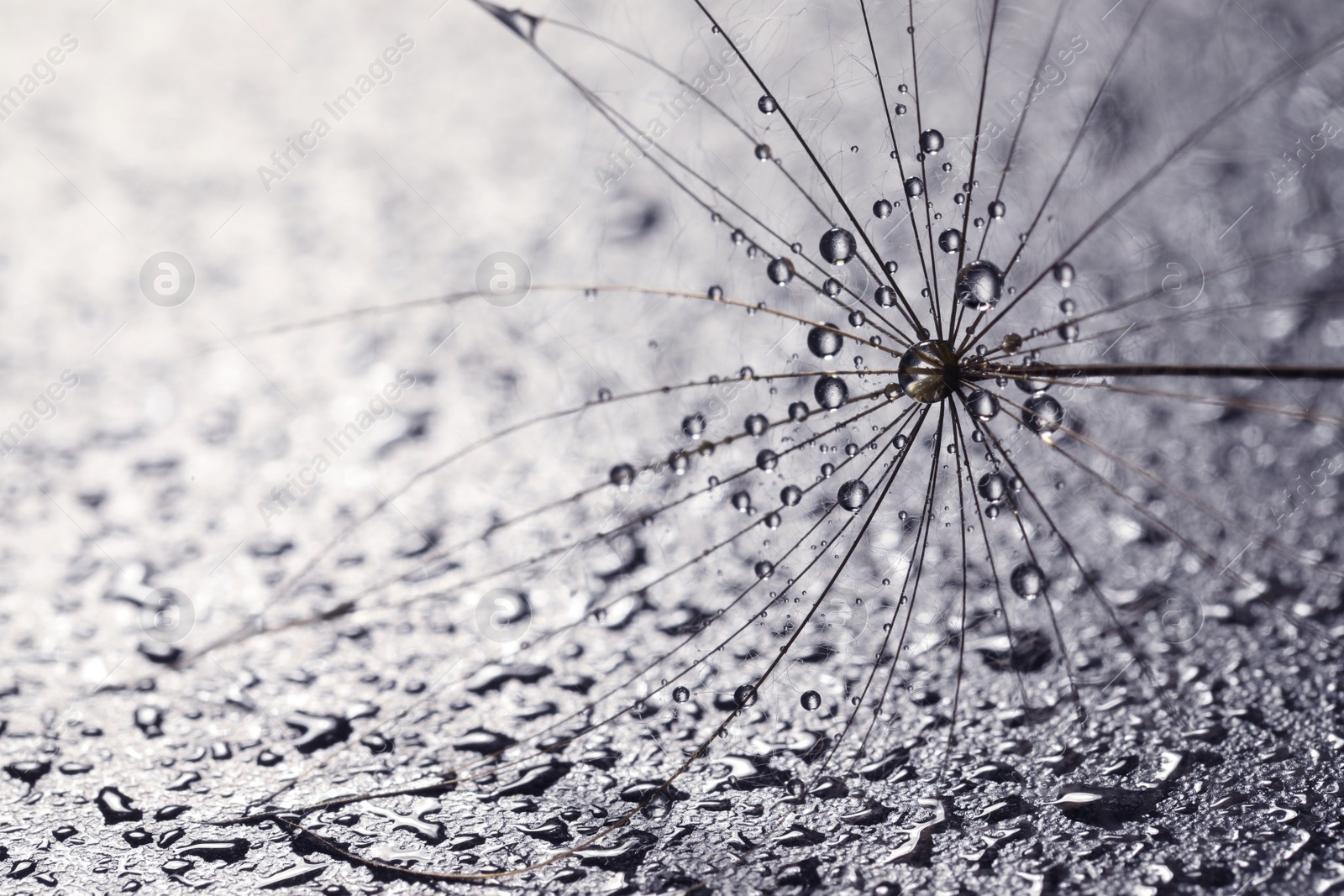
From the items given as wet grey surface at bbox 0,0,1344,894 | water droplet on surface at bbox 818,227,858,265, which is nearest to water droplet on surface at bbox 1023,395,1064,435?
wet grey surface at bbox 0,0,1344,894

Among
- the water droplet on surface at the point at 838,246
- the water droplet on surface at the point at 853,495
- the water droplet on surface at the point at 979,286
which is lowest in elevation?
the water droplet on surface at the point at 853,495

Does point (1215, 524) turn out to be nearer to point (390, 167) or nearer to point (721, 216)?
point (721, 216)

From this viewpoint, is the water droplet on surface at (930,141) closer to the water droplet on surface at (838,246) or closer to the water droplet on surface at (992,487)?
the water droplet on surface at (838,246)

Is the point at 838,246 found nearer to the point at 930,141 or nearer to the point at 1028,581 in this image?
the point at 930,141

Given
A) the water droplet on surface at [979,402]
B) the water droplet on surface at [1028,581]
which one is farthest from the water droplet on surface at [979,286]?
the water droplet on surface at [1028,581]

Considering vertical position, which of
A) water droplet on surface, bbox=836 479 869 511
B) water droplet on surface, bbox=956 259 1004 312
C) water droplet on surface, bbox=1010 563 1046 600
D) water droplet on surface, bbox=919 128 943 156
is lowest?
water droplet on surface, bbox=836 479 869 511

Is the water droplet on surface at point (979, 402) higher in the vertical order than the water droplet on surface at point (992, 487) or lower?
higher

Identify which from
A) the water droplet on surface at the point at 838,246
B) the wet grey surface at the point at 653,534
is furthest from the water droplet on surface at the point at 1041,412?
the water droplet on surface at the point at 838,246

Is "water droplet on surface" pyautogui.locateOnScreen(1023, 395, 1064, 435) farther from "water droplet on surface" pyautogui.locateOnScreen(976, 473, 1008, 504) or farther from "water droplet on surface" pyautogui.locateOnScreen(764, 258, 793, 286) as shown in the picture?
"water droplet on surface" pyautogui.locateOnScreen(764, 258, 793, 286)
